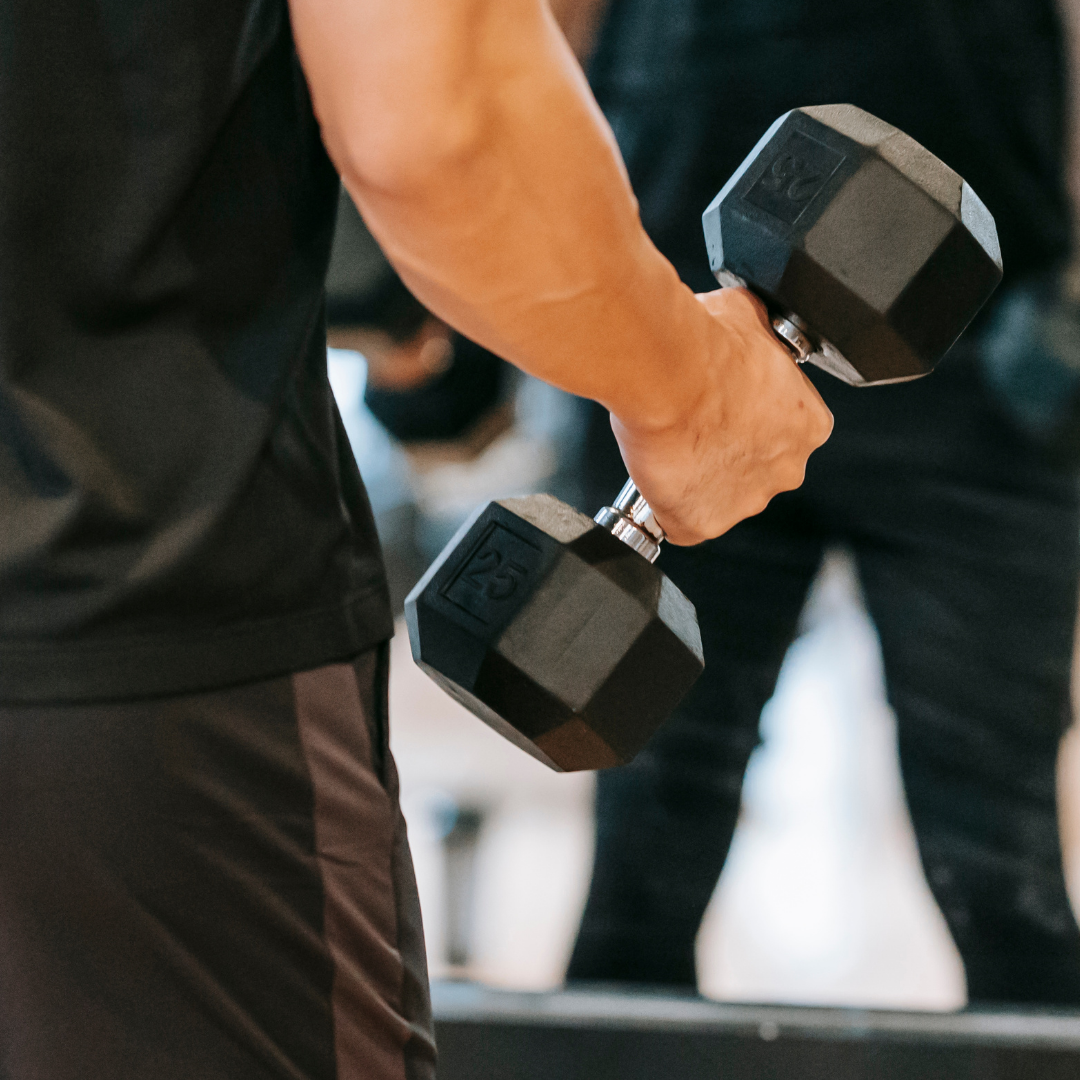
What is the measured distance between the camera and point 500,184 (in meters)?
0.42

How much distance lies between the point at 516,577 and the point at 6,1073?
0.27m

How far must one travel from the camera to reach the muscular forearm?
15.9 inches

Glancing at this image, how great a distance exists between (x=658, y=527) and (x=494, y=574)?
0.09 meters

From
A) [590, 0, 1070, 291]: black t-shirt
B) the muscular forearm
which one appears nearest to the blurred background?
[590, 0, 1070, 291]: black t-shirt

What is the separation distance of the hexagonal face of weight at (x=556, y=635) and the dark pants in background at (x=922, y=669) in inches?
19.8

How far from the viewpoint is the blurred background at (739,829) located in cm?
196

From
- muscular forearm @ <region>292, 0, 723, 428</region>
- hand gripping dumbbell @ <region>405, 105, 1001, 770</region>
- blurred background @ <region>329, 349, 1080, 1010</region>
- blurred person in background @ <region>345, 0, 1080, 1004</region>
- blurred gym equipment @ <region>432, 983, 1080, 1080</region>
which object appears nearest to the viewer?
muscular forearm @ <region>292, 0, 723, 428</region>

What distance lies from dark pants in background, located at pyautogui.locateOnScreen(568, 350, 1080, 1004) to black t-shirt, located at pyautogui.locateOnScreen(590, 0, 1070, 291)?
0.52 feet

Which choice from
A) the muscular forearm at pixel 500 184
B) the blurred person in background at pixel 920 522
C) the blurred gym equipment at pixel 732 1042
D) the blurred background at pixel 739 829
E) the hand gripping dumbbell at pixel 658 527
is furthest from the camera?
the blurred background at pixel 739 829

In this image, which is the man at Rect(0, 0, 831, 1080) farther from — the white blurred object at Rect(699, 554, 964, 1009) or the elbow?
the white blurred object at Rect(699, 554, 964, 1009)

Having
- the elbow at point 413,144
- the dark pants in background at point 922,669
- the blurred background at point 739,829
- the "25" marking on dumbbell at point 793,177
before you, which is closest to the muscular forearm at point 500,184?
the elbow at point 413,144

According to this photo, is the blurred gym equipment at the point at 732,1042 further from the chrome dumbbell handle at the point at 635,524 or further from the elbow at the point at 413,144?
the elbow at the point at 413,144

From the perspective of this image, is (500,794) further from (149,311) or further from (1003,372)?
(149,311)

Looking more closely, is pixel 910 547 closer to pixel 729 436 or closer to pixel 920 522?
pixel 920 522
